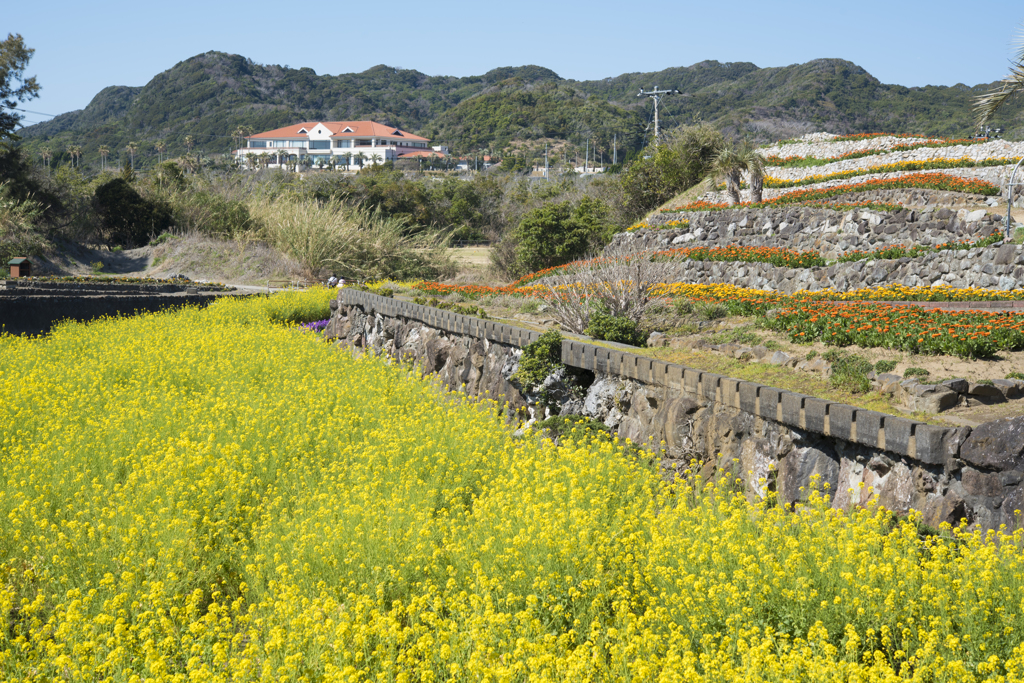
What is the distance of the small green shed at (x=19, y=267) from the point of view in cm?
2370

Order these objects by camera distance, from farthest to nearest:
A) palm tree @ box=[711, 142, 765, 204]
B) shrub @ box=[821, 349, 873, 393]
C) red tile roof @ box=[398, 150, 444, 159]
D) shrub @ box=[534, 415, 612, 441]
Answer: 1. red tile roof @ box=[398, 150, 444, 159]
2. palm tree @ box=[711, 142, 765, 204]
3. shrub @ box=[534, 415, 612, 441]
4. shrub @ box=[821, 349, 873, 393]

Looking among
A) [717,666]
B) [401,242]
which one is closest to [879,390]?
[717,666]

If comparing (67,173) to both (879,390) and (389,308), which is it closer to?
(389,308)

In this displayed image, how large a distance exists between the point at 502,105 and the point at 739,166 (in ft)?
296

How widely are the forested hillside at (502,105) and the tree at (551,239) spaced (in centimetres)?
3193

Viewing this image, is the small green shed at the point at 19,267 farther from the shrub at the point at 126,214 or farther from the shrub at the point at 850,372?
the shrub at the point at 850,372

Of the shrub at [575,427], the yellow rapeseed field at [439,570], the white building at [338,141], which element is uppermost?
the white building at [338,141]

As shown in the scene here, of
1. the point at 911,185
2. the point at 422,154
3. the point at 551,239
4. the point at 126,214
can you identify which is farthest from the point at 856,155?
the point at 422,154

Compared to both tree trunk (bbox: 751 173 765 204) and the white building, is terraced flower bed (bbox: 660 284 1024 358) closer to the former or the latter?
tree trunk (bbox: 751 173 765 204)

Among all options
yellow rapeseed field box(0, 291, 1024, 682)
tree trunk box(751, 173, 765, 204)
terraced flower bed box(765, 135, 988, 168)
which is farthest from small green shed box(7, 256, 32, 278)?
terraced flower bed box(765, 135, 988, 168)

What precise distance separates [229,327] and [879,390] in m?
12.6

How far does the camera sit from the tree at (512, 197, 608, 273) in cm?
2470

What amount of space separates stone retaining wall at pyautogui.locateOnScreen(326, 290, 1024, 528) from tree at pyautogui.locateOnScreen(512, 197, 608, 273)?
14609mm

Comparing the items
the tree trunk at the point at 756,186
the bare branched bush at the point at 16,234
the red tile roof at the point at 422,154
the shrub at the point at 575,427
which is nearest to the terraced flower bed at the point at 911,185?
the tree trunk at the point at 756,186
